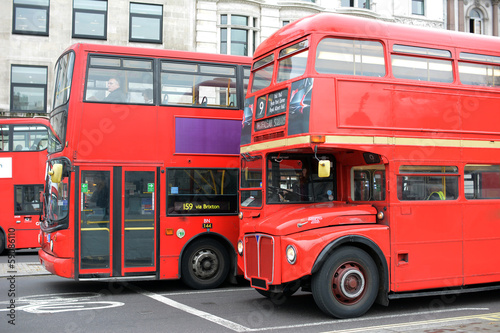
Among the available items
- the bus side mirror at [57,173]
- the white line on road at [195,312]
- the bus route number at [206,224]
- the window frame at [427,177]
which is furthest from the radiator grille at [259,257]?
the bus side mirror at [57,173]

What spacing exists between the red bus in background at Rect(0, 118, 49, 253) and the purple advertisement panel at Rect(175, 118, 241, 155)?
9.48 meters

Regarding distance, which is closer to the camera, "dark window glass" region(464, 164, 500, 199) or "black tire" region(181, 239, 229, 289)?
"dark window glass" region(464, 164, 500, 199)

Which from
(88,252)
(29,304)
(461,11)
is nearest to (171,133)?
(88,252)

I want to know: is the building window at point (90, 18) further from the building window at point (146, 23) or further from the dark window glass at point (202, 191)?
the dark window glass at point (202, 191)

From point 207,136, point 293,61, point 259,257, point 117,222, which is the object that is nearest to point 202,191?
point 207,136

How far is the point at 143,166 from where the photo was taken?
11.1 meters

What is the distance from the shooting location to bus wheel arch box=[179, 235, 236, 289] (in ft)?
37.2

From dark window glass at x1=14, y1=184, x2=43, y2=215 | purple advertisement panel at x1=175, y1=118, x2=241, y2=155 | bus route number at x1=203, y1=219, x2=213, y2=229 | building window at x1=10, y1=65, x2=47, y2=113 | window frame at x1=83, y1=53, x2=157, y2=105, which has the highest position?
building window at x1=10, y1=65, x2=47, y2=113

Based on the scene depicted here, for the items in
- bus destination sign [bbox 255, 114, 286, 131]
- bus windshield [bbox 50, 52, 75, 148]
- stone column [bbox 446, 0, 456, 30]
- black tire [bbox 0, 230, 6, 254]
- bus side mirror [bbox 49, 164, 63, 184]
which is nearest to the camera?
bus destination sign [bbox 255, 114, 286, 131]

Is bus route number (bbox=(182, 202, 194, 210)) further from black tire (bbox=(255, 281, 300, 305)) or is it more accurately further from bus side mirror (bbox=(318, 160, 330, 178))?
bus side mirror (bbox=(318, 160, 330, 178))

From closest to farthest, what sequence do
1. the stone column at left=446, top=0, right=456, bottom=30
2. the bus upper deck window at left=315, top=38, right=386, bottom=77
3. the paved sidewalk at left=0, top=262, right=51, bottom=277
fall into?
the bus upper deck window at left=315, top=38, right=386, bottom=77, the paved sidewalk at left=0, top=262, right=51, bottom=277, the stone column at left=446, top=0, right=456, bottom=30

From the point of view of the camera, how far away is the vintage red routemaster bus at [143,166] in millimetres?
10602

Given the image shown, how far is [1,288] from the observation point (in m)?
11.3

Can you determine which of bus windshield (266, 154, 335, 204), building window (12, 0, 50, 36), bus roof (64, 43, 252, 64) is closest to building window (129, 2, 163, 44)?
building window (12, 0, 50, 36)
